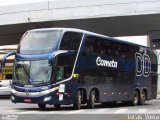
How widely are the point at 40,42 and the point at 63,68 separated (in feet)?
4.98

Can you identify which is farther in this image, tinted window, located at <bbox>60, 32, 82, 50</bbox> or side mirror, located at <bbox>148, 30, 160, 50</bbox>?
side mirror, located at <bbox>148, 30, 160, 50</bbox>

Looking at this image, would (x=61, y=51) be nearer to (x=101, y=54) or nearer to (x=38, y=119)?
(x=101, y=54)

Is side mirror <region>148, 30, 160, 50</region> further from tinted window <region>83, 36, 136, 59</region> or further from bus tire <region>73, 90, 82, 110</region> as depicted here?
bus tire <region>73, 90, 82, 110</region>

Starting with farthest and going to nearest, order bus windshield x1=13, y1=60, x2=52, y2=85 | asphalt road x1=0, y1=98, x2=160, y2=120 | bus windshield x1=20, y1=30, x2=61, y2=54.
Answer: bus windshield x1=20, y1=30, x2=61, y2=54 → bus windshield x1=13, y1=60, x2=52, y2=85 → asphalt road x1=0, y1=98, x2=160, y2=120

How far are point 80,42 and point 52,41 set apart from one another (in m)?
1.59

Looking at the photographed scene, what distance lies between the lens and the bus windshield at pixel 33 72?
21.2m

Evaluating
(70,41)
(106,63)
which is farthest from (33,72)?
(106,63)

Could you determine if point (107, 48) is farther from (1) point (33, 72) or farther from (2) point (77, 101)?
(1) point (33, 72)

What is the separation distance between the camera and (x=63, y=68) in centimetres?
2169

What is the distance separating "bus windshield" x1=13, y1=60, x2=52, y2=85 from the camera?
836 inches

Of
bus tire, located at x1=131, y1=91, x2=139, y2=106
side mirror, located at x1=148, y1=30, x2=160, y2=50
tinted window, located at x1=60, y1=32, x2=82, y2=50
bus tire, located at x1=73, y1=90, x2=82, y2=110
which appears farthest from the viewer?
bus tire, located at x1=131, y1=91, x2=139, y2=106

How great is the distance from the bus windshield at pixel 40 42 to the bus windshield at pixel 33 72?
0.52m

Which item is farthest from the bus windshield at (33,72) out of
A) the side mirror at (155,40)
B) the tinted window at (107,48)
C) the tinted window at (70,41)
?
the side mirror at (155,40)

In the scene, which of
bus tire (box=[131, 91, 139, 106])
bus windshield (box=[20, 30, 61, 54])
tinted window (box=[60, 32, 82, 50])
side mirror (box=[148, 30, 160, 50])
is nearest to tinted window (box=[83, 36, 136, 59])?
tinted window (box=[60, 32, 82, 50])
